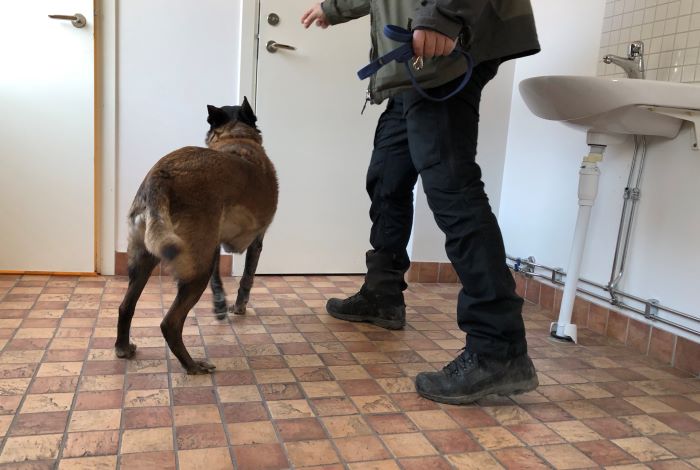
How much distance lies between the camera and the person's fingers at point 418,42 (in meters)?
1.39

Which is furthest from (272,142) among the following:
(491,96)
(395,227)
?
(491,96)

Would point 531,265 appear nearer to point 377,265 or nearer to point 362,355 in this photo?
point 377,265

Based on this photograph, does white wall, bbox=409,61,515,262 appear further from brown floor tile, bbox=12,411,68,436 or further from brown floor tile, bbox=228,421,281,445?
brown floor tile, bbox=12,411,68,436

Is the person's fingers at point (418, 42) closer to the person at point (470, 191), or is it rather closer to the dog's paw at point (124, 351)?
the person at point (470, 191)

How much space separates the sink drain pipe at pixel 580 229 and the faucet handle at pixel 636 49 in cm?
39

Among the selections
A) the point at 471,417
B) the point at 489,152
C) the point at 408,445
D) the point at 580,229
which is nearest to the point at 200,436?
the point at 408,445

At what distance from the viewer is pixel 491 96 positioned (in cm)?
313

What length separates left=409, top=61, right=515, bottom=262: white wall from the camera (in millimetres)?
3131

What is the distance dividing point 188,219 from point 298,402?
0.60 metres

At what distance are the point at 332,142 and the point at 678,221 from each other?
1661 millimetres

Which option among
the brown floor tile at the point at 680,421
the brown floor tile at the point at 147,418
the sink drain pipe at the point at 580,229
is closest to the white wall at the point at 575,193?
the sink drain pipe at the point at 580,229

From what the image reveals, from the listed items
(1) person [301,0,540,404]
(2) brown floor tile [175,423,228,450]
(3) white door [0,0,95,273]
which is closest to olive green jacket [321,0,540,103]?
(1) person [301,0,540,404]

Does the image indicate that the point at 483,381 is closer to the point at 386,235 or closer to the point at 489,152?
the point at 386,235

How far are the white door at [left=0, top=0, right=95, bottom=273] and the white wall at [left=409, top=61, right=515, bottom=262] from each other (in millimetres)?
1699
